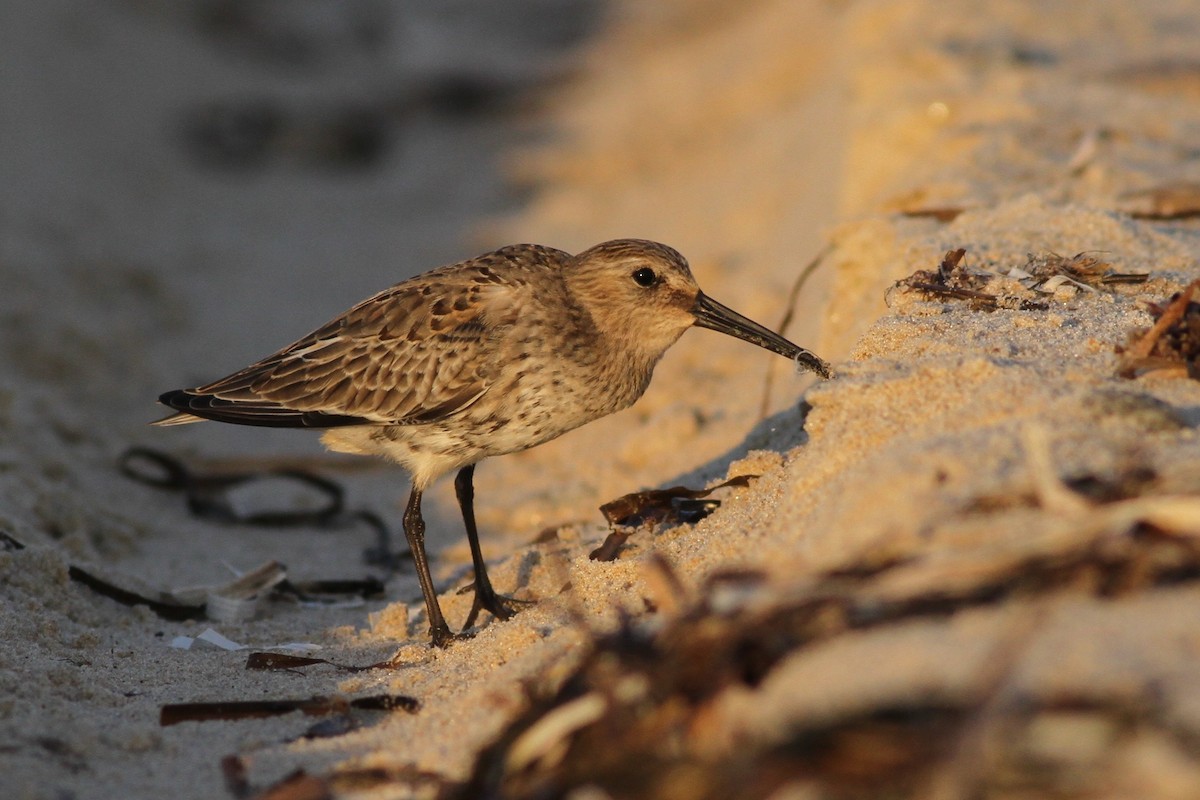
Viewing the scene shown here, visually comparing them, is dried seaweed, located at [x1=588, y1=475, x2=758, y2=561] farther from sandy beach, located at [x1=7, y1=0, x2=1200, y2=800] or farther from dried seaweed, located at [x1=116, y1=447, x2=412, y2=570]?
dried seaweed, located at [x1=116, y1=447, x2=412, y2=570]

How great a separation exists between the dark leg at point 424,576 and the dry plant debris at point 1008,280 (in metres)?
2.00

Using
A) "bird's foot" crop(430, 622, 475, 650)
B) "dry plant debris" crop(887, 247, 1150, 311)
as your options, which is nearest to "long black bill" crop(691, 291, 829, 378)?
"dry plant debris" crop(887, 247, 1150, 311)

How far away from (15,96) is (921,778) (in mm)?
12473

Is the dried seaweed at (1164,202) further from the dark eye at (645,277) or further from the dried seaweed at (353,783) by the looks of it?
the dried seaweed at (353,783)

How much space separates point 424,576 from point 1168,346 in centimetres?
273

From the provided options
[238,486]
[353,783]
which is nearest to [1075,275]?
[353,783]

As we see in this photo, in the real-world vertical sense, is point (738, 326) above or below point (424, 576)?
above

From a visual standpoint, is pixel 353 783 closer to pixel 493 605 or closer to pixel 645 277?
pixel 493 605

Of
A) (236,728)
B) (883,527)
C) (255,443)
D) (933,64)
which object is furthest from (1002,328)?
(255,443)

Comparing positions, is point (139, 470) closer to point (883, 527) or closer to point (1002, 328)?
point (1002, 328)

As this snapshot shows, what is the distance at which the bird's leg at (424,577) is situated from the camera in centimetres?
459

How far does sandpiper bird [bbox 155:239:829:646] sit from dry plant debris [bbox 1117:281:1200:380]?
150 cm

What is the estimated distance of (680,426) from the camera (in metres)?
6.45

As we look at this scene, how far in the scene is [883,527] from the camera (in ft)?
9.25
